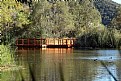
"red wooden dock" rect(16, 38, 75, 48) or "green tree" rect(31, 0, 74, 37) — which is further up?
"green tree" rect(31, 0, 74, 37)

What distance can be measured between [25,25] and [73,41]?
8.27 m

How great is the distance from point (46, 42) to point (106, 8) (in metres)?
76.1

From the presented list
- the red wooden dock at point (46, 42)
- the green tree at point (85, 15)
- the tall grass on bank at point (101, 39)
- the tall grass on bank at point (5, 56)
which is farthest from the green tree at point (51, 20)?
the tall grass on bank at point (5, 56)

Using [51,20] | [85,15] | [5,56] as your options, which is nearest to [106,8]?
[85,15]

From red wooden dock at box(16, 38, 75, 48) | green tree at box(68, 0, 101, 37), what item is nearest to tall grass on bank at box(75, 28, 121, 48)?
red wooden dock at box(16, 38, 75, 48)

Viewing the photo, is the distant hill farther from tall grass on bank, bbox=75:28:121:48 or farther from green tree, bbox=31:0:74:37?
tall grass on bank, bbox=75:28:121:48

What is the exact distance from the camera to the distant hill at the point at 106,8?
11928cm

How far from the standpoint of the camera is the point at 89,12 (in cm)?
7519

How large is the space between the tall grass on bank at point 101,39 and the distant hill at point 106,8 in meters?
58.6

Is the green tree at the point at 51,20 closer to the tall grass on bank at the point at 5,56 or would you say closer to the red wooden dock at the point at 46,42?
→ the red wooden dock at the point at 46,42

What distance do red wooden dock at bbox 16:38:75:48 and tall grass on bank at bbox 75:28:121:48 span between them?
130cm

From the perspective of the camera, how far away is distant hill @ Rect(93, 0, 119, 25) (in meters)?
119

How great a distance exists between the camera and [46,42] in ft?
191

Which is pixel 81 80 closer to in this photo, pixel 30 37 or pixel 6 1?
pixel 6 1
